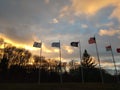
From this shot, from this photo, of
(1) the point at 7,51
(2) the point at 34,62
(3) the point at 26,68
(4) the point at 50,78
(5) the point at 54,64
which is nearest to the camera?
(4) the point at 50,78

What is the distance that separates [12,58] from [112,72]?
42030mm

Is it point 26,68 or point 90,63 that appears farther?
point 90,63

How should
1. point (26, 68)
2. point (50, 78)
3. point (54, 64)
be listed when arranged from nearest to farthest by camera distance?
1. point (50, 78)
2. point (26, 68)
3. point (54, 64)

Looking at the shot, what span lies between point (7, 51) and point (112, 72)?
4414cm

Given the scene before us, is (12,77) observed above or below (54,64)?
below

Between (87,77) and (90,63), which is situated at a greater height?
(90,63)

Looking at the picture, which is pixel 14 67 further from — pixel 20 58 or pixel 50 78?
pixel 50 78

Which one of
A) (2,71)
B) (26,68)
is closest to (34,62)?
(26,68)

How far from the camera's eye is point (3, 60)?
72688 mm

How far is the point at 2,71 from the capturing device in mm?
72938

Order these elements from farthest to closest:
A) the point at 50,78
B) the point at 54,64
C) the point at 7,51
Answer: the point at 54,64 < the point at 7,51 < the point at 50,78

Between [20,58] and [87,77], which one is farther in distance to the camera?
[20,58]

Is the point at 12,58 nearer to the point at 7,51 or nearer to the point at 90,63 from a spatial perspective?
the point at 7,51

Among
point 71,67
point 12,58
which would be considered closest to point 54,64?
point 71,67
